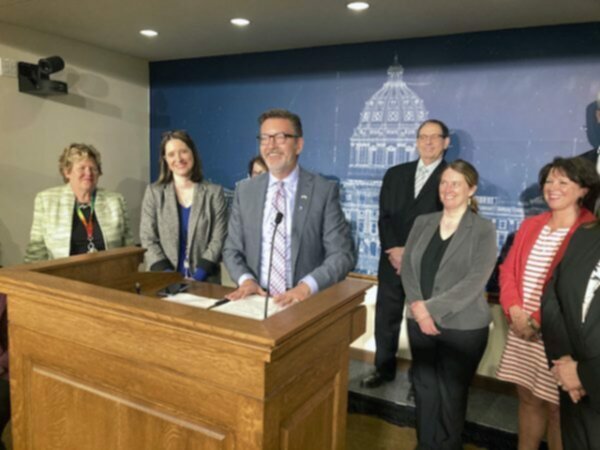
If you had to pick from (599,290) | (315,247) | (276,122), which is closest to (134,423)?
(315,247)

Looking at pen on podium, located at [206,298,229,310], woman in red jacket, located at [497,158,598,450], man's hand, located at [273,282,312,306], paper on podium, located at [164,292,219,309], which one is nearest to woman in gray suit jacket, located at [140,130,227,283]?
paper on podium, located at [164,292,219,309]

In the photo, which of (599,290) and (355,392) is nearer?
(599,290)

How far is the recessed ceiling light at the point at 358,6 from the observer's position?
9.14 ft

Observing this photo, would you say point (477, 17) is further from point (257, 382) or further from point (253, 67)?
point (257, 382)

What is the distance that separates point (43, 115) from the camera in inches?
149

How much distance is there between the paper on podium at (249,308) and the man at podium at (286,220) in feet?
1.07

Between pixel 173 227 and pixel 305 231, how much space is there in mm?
810

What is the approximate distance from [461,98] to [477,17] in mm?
558

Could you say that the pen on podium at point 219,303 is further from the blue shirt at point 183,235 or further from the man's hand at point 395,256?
the man's hand at point 395,256

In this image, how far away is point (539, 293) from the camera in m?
2.26

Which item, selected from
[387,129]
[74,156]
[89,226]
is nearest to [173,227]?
[89,226]

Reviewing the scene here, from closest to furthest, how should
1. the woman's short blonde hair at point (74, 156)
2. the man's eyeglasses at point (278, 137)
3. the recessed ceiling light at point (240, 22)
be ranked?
the man's eyeglasses at point (278, 137) → the woman's short blonde hair at point (74, 156) → the recessed ceiling light at point (240, 22)

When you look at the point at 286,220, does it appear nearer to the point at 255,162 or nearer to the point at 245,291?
the point at 245,291

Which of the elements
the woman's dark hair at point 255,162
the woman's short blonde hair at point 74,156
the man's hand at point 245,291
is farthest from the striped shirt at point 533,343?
the woman's short blonde hair at point 74,156
